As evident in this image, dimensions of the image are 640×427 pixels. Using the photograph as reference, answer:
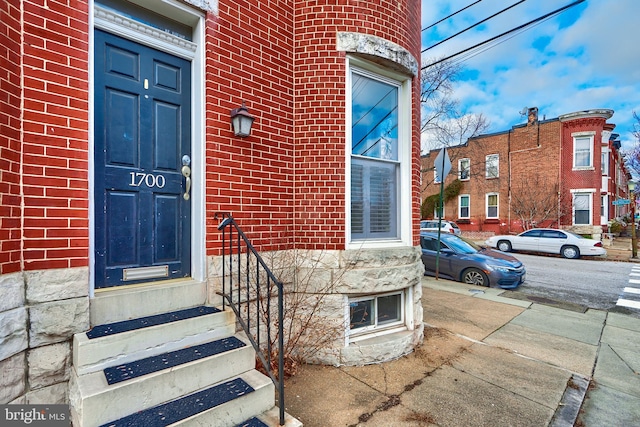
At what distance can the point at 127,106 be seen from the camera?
2.68 metres

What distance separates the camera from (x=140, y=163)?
107 inches

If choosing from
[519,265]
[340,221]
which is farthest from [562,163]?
[340,221]

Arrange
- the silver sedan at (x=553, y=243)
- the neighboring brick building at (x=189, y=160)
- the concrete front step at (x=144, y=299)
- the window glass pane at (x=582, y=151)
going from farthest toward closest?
the window glass pane at (x=582, y=151) < the silver sedan at (x=553, y=243) < the concrete front step at (x=144, y=299) < the neighboring brick building at (x=189, y=160)

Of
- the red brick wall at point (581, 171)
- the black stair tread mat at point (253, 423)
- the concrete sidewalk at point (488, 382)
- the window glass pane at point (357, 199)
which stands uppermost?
the red brick wall at point (581, 171)

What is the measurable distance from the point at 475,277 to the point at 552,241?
28.8ft

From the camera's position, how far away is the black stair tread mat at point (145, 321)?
7.42ft

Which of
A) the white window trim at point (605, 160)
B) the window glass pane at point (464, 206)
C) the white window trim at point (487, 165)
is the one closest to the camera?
the white window trim at point (605, 160)

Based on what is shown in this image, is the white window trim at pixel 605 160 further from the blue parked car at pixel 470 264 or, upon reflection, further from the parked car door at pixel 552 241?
the blue parked car at pixel 470 264

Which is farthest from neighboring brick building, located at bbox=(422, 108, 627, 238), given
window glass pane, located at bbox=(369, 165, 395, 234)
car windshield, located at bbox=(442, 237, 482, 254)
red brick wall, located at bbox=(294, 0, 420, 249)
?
red brick wall, located at bbox=(294, 0, 420, 249)

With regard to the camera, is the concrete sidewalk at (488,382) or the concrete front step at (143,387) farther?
the concrete sidewalk at (488,382)

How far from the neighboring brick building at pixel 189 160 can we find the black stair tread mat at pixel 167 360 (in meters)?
0.41


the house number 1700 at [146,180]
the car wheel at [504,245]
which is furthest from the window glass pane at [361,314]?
the car wheel at [504,245]

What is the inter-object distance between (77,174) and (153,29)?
57.3 inches

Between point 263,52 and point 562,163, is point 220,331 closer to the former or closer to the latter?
point 263,52
